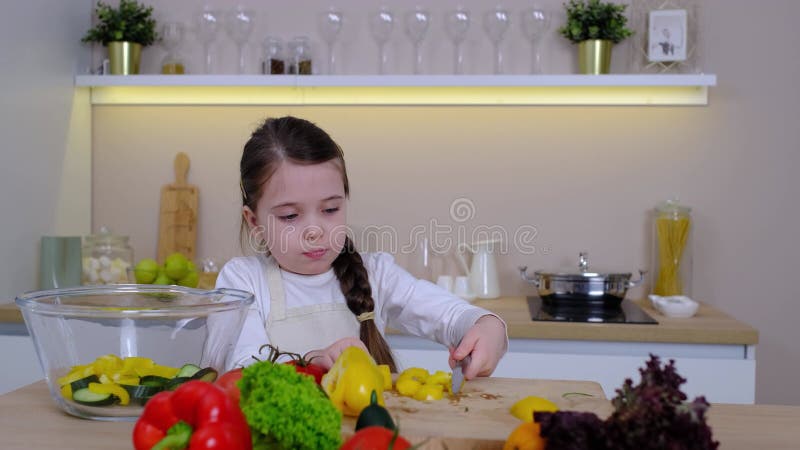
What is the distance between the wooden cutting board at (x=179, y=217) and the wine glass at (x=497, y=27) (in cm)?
98

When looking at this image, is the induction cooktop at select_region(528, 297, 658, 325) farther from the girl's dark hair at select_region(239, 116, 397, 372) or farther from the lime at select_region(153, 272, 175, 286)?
the lime at select_region(153, 272, 175, 286)

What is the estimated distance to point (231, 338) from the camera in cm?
99

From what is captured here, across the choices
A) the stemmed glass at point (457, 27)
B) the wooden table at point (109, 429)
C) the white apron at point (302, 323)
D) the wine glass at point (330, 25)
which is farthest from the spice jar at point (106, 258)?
the wooden table at point (109, 429)

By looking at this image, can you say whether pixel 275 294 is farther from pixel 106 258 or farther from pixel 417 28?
pixel 417 28

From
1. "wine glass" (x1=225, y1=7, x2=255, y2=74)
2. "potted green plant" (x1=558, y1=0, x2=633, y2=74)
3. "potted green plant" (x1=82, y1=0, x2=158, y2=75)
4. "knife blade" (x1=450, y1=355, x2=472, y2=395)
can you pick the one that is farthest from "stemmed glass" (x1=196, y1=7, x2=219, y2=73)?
"knife blade" (x1=450, y1=355, x2=472, y2=395)

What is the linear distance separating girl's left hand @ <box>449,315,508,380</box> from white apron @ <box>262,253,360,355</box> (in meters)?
0.33

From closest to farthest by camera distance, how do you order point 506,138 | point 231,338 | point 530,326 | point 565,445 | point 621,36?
point 565,445
point 231,338
point 530,326
point 621,36
point 506,138

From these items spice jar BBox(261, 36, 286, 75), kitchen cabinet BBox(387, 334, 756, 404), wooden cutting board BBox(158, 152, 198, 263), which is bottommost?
kitchen cabinet BBox(387, 334, 756, 404)

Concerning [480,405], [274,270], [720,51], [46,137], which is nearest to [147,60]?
[46,137]

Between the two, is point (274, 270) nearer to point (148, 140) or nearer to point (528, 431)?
point (528, 431)

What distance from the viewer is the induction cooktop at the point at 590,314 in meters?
2.01

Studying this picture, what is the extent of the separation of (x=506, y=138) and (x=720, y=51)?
0.64 m

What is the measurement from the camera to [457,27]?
242 cm

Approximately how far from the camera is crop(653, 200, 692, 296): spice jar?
7.66ft
